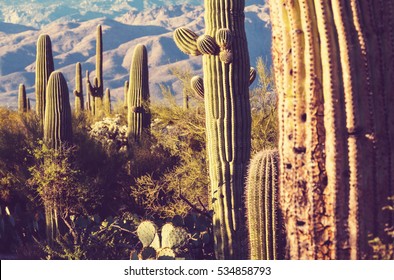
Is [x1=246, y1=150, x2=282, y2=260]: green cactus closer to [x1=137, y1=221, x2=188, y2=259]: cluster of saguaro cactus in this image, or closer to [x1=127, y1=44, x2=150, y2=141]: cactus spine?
[x1=137, y1=221, x2=188, y2=259]: cluster of saguaro cactus

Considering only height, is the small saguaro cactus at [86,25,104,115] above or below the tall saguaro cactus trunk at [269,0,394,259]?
above

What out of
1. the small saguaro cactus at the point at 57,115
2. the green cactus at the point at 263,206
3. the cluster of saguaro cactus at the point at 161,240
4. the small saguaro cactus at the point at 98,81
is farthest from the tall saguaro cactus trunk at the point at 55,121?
the small saguaro cactus at the point at 98,81

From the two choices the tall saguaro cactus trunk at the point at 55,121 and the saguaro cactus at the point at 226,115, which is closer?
the saguaro cactus at the point at 226,115

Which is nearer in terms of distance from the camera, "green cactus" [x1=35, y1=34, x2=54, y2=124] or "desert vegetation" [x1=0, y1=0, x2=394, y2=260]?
"desert vegetation" [x1=0, y1=0, x2=394, y2=260]

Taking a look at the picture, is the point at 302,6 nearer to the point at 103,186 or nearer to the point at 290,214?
the point at 290,214

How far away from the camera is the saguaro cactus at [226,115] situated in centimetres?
1144

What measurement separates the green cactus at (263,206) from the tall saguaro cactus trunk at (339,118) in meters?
2.70

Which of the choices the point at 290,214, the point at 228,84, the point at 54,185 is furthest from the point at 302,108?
the point at 54,185

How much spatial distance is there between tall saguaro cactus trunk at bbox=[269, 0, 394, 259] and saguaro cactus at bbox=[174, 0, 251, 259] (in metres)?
5.46

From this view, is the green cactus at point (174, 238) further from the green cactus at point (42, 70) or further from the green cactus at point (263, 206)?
the green cactus at point (42, 70)

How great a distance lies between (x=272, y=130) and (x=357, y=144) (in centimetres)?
1304

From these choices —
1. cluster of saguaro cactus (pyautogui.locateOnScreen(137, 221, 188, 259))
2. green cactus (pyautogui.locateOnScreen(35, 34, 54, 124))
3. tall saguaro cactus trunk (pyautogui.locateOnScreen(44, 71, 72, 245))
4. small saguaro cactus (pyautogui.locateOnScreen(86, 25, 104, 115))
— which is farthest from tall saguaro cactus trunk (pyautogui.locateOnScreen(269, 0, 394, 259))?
small saguaro cactus (pyautogui.locateOnScreen(86, 25, 104, 115))

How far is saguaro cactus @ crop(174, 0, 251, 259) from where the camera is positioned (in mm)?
11438

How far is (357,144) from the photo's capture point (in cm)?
565
